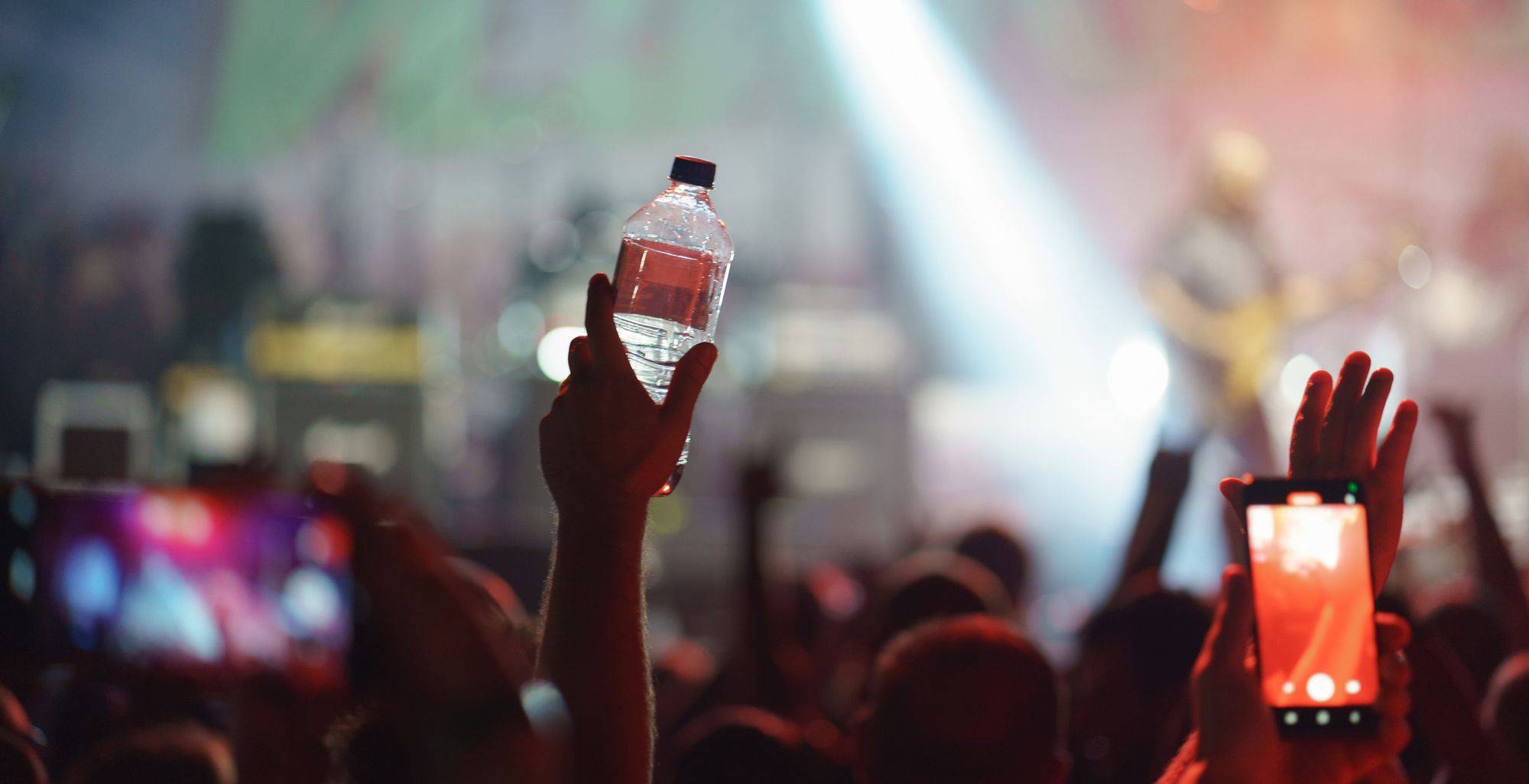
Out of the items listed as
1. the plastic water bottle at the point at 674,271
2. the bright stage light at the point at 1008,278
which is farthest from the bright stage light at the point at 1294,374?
the plastic water bottle at the point at 674,271

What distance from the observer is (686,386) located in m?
1.29

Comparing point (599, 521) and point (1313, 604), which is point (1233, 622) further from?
point (599, 521)

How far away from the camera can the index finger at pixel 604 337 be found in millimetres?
1271

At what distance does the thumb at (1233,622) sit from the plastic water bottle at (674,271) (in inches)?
34.6

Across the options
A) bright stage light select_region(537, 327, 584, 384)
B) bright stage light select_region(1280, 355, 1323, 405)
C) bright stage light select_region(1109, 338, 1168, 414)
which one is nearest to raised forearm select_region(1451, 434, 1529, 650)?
bright stage light select_region(1280, 355, 1323, 405)

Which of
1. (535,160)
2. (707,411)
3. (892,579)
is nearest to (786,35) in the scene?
(535,160)

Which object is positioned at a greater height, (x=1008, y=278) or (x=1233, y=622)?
(x=1008, y=278)

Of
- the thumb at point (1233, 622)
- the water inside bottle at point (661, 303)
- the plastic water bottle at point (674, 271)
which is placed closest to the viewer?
the thumb at point (1233, 622)

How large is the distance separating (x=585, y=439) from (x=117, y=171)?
13.6m

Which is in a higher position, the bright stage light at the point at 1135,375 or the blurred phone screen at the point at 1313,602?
the blurred phone screen at the point at 1313,602

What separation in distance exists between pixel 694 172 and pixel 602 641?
24.8 inches

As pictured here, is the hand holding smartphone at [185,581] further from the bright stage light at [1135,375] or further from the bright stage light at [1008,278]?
the bright stage light at [1135,375]

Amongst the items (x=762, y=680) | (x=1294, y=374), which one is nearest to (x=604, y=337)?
(x=762, y=680)

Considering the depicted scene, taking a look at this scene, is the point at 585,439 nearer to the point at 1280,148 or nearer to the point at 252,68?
the point at 1280,148
